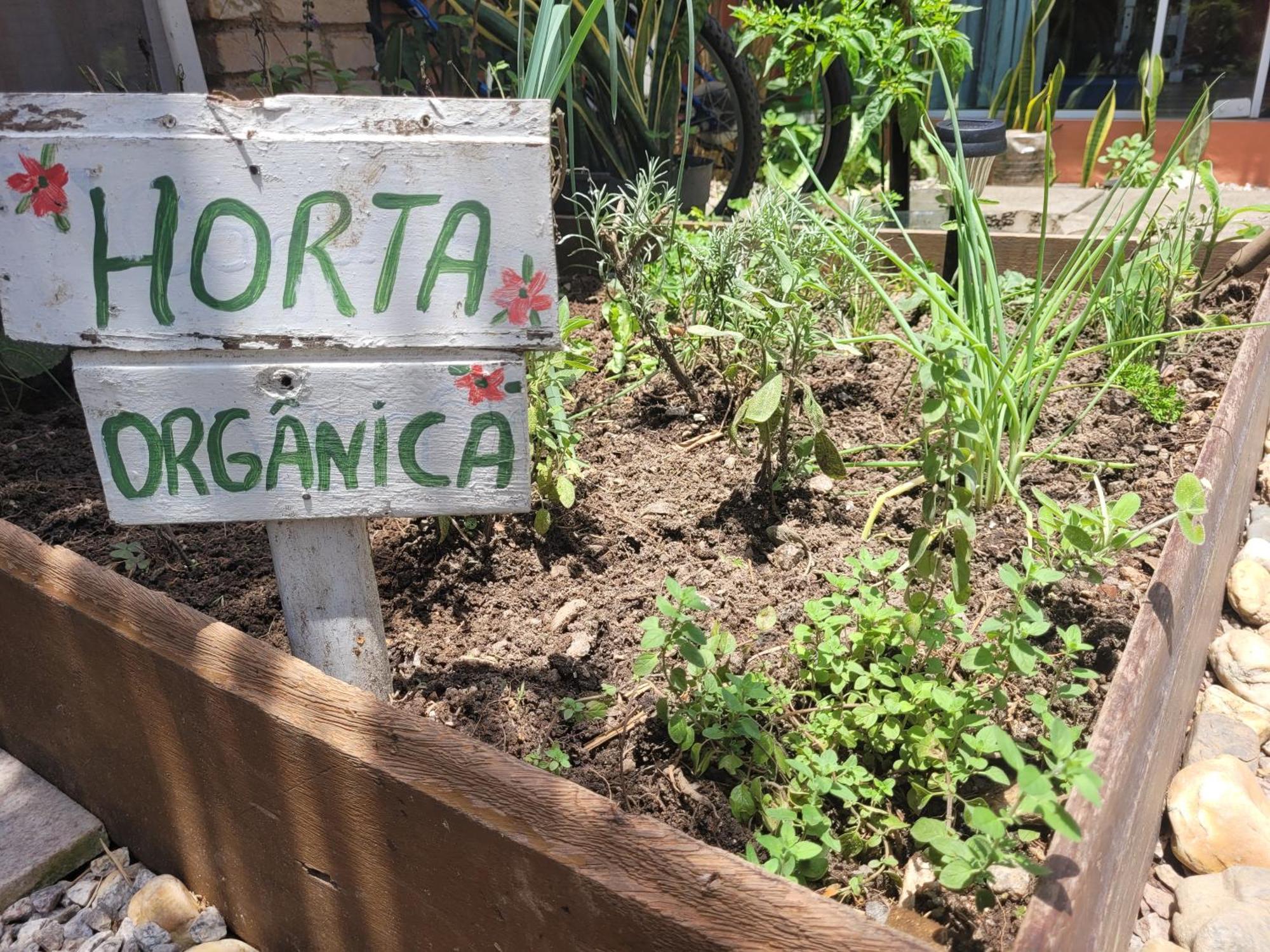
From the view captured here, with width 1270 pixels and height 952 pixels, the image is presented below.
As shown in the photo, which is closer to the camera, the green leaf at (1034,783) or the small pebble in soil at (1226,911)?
the green leaf at (1034,783)

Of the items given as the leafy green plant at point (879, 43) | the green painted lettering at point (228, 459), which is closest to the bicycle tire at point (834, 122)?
the leafy green plant at point (879, 43)

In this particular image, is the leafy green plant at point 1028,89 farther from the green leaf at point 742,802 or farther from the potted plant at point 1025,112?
the green leaf at point 742,802

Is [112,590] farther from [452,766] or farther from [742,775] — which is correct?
[742,775]

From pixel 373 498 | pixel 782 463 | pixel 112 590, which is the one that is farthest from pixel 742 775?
pixel 112 590

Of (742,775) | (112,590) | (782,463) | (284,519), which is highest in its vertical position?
(284,519)

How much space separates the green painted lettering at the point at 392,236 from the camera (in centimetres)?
96

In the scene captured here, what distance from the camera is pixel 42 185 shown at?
975 millimetres

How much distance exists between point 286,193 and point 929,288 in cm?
108

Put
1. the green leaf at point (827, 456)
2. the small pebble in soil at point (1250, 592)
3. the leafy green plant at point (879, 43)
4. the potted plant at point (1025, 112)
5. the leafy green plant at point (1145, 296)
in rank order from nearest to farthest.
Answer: the green leaf at point (827, 456) → the small pebble in soil at point (1250, 592) → the leafy green plant at point (1145, 296) → the leafy green plant at point (879, 43) → the potted plant at point (1025, 112)

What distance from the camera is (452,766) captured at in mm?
967

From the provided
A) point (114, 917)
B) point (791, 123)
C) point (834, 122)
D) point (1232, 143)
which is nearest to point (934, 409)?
point (114, 917)

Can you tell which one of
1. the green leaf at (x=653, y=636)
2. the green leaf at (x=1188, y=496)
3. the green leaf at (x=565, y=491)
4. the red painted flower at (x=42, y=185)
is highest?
the red painted flower at (x=42, y=185)

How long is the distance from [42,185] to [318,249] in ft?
0.94

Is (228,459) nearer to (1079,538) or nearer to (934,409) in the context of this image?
(934,409)
